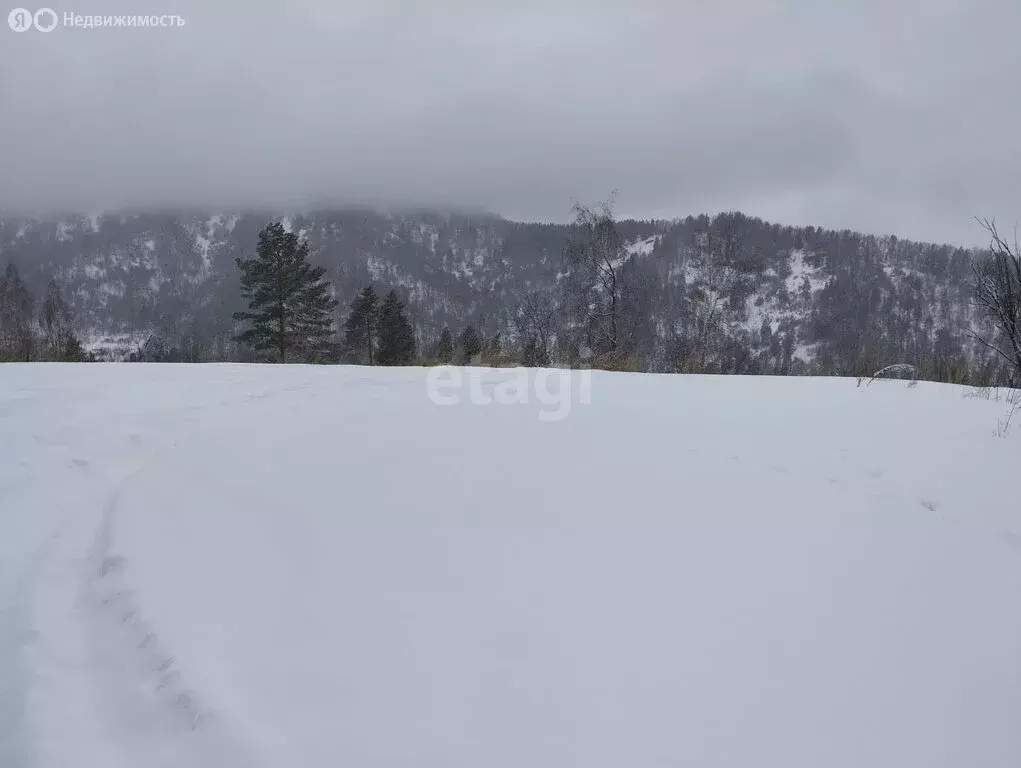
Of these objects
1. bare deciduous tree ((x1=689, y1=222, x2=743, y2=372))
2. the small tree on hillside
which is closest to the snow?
bare deciduous tree ((x1=689, y1=222, x2=743, y2=372))

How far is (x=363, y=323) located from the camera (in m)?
28.4

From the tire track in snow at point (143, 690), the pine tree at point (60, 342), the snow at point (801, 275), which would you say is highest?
the snow at point (801, 275)

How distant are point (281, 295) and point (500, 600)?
23541mm

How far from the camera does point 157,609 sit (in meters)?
1.55

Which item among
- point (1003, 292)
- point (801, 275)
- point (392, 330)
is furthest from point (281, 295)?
point (801, 275)

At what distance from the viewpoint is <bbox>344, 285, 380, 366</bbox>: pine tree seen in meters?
27.5

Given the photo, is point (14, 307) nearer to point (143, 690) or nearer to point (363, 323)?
point (363, 323)

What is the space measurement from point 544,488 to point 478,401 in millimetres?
1794

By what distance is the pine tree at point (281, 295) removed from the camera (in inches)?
886

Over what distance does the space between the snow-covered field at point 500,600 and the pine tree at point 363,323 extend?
24769mm

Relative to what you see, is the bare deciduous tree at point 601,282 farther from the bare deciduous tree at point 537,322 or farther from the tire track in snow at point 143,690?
the tire track in snow at point 143,690

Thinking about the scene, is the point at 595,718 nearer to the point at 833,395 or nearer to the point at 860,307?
the point at 833,395

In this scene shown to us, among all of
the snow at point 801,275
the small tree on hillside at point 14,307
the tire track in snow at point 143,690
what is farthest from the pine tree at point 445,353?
the snow at point 801,275

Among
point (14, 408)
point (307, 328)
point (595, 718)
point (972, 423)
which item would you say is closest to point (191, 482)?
point (14, 408)
